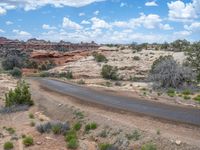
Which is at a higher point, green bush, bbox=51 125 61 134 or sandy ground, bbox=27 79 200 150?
sandy ground, bbox=27 79 200 150

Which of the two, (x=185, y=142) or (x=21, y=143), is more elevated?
(x=185, y=142)

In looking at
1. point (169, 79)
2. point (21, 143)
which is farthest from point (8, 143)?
point (169, 79)

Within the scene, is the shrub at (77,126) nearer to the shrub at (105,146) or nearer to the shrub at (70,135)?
the shrub at (70,135)

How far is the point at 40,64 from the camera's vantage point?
85.5 meters

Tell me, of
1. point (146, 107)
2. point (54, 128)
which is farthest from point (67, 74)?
point (54, 128)

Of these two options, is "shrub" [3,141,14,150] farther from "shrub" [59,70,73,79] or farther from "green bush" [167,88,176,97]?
"shrub" [59,70,73,79]

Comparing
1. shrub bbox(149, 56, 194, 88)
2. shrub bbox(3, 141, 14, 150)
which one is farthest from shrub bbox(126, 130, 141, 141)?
shrub bbox(149, 56, 194, 88)

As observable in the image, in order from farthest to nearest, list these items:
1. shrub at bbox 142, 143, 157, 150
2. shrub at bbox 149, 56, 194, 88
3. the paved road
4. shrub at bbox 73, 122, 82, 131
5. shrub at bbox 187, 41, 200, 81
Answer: shrub at bbox 187, 41, 200, 81, shrub at bbox 149, 56, 194, 88, the paved road, shrub at bbox 73, 122, 82, 131, shrub at bbox 142, 143, 157, 150

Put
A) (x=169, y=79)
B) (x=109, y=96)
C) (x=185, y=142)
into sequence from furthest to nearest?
(x=169, y=79)
(x=109, y=96)
(x=185, y=142)

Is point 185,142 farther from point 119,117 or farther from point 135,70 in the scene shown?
point 135,70

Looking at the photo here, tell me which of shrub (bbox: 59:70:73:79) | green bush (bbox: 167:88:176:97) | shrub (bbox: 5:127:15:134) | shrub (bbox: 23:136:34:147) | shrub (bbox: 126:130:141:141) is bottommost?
shrub (bbox: 59:70:73:79)

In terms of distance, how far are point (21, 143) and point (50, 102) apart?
36.8ft

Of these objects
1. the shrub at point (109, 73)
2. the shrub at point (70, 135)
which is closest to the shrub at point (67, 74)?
the shrub at point (109, 73)

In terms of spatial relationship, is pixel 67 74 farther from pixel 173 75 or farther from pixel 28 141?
pixel 28 141
